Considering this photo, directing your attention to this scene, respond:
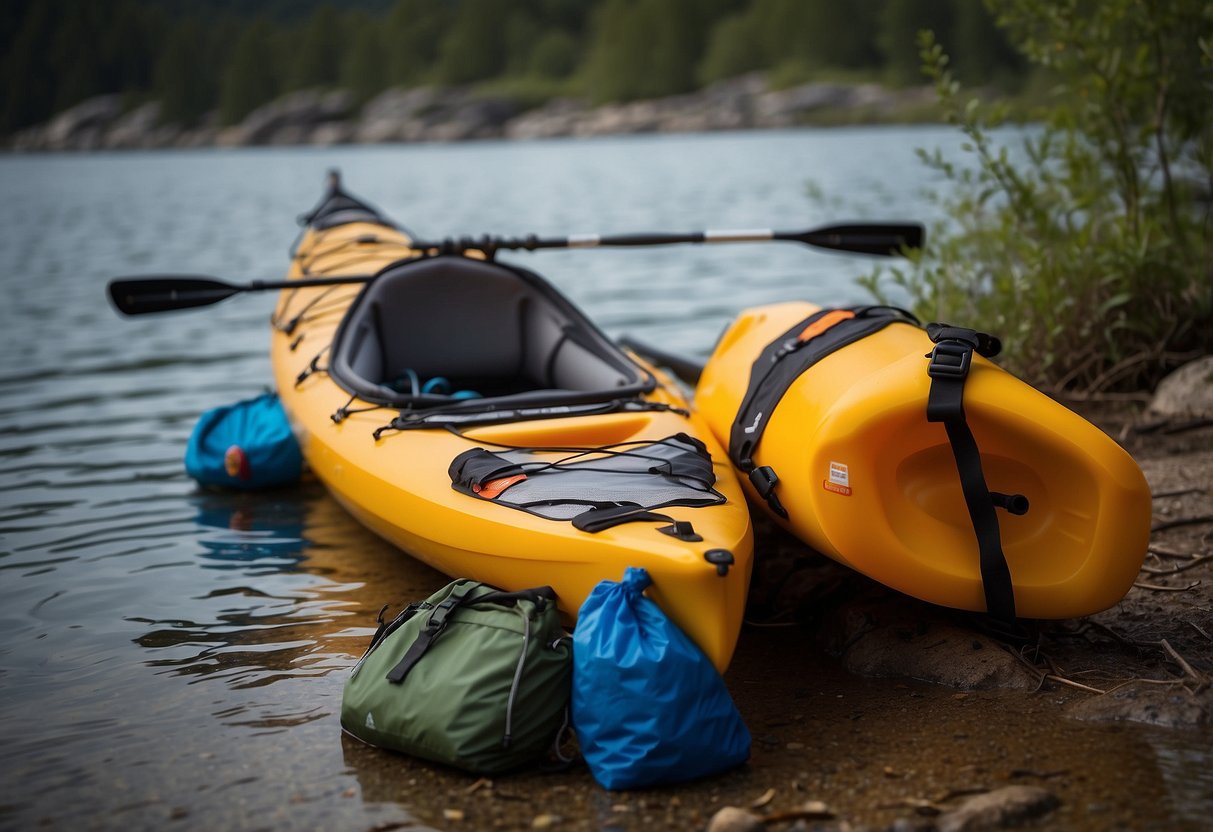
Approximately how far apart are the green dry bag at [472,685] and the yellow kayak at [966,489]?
0.90 metres

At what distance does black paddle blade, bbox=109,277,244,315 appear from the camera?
18.2 feet

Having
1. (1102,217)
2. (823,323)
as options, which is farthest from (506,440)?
(1102,217)

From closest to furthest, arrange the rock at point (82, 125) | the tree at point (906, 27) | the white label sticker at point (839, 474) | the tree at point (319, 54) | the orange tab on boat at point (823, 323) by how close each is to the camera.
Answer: the white label sticker at point (839, 474)
the orange tab on boat at point (823, 323)
the tree at point (906, 27)
the rock at point (82, 125)
the tree at point (319, 54)

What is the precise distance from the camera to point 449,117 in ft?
238

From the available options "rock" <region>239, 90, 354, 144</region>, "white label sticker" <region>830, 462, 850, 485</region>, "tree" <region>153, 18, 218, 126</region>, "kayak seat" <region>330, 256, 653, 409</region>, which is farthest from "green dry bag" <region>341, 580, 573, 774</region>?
"tree" <region>153, 18, 218, 126</region>

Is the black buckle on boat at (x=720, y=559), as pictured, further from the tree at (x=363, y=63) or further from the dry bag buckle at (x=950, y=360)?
the tree at (x=363, y=63)

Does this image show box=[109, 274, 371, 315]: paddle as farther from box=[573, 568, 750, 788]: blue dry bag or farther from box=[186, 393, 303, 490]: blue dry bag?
box=[573, 568, 750, 788]: blue dry bag

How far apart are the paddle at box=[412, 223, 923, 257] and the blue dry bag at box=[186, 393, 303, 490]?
114cm

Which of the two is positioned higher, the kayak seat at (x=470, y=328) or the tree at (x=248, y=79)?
the tree at (x=248, y=79)

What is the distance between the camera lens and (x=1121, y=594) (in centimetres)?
305

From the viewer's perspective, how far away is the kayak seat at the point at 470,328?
5141mm

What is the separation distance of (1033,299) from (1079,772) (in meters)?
3.38

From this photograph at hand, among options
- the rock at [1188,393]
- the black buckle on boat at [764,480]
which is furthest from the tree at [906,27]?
the black buckle on boat at [764,480]

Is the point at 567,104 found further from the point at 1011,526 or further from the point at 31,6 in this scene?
the point at 1011,526
